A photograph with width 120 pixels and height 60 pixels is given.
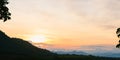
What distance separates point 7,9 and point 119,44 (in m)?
34.3

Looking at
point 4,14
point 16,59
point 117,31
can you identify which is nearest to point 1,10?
point 4,14

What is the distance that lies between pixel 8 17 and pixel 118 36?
32678mm

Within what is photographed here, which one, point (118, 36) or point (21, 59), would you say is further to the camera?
point (21, 59)

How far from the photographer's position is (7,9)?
73.2 meters

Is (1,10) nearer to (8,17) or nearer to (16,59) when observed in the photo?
(8,17)

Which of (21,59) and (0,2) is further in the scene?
(21,59)

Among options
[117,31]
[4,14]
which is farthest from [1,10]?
[117,31]

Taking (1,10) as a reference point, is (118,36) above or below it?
below

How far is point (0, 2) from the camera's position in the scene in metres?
72.7

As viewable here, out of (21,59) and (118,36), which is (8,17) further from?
(21,59)

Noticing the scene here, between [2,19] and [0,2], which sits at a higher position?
[0,2]

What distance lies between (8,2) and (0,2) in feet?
9.98

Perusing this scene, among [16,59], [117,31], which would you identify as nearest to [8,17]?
[117,31]

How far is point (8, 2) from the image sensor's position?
75.1 m
